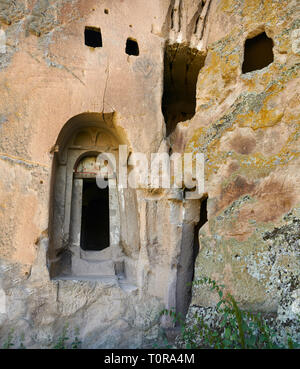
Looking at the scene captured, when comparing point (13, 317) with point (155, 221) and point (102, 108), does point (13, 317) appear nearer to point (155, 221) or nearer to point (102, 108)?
point (155, 221)

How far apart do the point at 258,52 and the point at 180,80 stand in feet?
5.38

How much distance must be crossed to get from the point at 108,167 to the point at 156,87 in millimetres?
1389

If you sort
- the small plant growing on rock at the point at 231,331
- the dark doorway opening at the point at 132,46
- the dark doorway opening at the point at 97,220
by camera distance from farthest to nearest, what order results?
the dark doorway opening at the point at 97,220 → the dark doorway opening at the point at 132,46 → the small plant growing on rock at the point at 231,331

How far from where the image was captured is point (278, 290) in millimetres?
3203

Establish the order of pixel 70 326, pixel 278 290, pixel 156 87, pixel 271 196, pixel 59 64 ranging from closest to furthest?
pixel 278 290 < pixel 271 196 < pixel 70 326 < pixel 59 64 < pixel 156 87

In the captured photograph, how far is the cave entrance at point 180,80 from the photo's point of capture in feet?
18.1

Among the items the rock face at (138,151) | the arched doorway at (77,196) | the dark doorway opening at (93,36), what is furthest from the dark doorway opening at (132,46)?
the arched doorway at (77,196)

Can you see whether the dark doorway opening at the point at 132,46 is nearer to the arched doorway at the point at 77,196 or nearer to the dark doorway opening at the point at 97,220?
the arched doorway at the point at 77,196

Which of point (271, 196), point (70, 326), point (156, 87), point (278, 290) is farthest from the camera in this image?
point (156, 87)

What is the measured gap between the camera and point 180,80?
247 inches

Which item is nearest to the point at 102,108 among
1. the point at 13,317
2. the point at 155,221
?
the point at 155,221

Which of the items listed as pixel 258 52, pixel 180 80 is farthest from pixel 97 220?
pixel 258 52

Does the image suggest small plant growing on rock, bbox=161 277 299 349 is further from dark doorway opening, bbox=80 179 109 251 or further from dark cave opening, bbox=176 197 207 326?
dark doorway opening, bbox=80 179 109 251

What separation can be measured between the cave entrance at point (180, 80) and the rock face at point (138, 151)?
95mm
